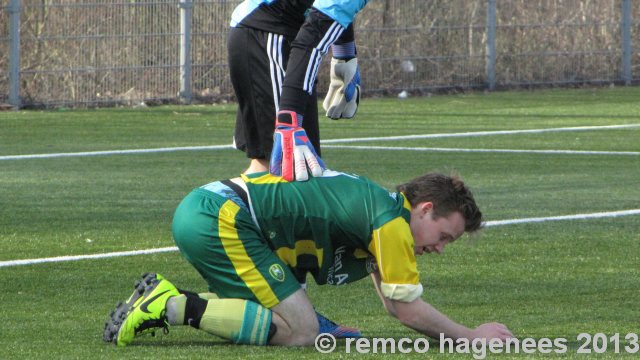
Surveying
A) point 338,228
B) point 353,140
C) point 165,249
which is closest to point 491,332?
point 338,228

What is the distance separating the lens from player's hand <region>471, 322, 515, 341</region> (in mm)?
5420

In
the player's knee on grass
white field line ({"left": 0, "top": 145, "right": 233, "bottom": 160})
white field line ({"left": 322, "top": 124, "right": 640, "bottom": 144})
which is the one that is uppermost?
the player's knee on grass

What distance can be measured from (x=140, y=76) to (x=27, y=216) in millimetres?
10114

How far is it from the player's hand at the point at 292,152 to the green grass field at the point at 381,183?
674 millimetres

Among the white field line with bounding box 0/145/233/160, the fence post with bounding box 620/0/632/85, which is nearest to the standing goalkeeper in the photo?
the white field line with bounding box 0/145/233/160

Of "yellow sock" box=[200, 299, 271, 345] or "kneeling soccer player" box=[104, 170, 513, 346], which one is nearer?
"kneeling soccer player" box=[104, 170, 513, 346]

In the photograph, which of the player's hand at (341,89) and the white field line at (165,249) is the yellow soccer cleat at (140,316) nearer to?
the player's hand at (341,89)

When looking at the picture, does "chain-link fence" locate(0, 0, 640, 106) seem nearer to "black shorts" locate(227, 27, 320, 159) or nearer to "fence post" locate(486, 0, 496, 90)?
"fence post" locate(486, 0, 496, 90)

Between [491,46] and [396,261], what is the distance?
56.4 feet

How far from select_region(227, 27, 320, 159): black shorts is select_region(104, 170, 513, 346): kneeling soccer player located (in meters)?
0.87

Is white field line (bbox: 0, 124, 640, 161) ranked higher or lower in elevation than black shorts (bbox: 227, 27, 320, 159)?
lower

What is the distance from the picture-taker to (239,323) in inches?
217

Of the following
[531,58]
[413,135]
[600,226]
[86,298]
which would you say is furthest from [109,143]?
[531,58]

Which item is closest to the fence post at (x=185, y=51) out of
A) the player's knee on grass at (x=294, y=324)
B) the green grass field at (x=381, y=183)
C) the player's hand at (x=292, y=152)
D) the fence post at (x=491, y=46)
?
the green grass field at (x=381, y=183)
